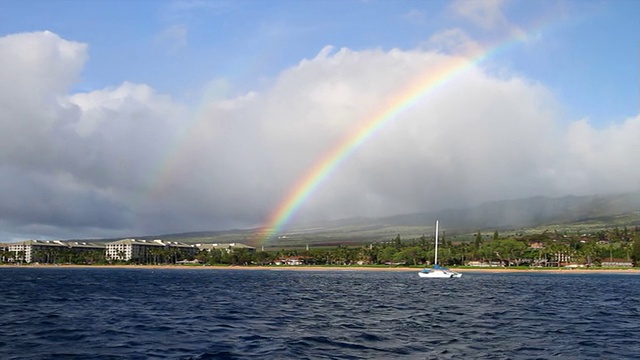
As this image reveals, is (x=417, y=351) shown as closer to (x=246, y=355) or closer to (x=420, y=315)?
(x=246, y=355)

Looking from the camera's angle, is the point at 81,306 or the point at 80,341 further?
the point at 81,306

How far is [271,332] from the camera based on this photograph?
1449 inches

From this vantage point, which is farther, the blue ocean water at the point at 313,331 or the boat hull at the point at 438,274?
the boat hull at the point at 438,274

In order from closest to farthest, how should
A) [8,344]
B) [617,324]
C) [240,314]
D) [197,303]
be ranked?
[8,344] < [617,324] < [240,314] < [197,303]

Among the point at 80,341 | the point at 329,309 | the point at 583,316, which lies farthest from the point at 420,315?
the point at 80,341

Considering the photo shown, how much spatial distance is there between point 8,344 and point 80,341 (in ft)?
11.1

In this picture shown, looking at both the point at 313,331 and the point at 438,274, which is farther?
the point at 438,274

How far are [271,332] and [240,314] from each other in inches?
472

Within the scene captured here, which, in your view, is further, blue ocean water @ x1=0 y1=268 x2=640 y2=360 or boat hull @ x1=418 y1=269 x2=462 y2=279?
boat hull @ x1=418 y1=269 x2=462 y2=279

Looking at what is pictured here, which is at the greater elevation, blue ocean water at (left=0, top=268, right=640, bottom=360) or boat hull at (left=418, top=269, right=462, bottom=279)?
blue ocean water at (left=0, top=268, right=640, bottom=360)

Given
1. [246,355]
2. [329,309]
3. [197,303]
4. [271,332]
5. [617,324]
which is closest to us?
[246,355]

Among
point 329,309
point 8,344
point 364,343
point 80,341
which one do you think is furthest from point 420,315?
point 8,344

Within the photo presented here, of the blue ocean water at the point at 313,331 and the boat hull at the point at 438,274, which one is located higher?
the blue ocean water at the point at 313,331

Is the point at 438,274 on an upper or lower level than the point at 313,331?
lower
